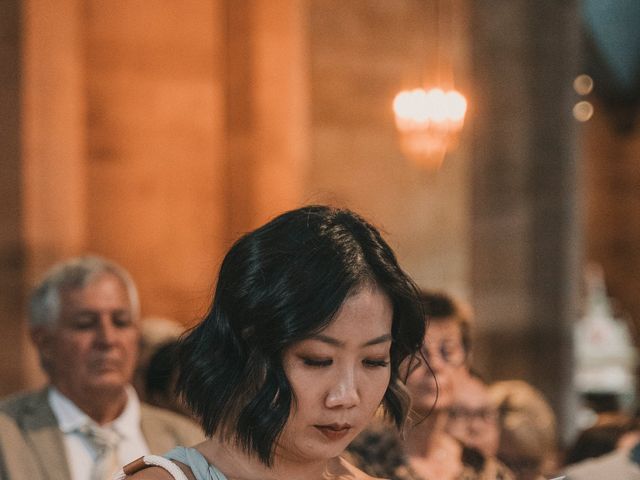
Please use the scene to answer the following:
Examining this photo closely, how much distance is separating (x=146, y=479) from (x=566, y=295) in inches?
328

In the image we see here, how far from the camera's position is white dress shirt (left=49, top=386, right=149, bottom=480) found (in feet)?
12.9

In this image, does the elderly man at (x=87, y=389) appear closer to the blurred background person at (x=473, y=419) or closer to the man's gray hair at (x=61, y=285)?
the man's gray hair at (x=61, y=285)

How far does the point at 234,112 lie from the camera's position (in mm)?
9203

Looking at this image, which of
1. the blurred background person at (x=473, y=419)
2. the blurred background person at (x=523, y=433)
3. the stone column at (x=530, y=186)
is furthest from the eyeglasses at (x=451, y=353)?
the stone column at (x=530, y=186)

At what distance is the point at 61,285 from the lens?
14.0 feet

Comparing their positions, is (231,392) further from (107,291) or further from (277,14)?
(277,14)

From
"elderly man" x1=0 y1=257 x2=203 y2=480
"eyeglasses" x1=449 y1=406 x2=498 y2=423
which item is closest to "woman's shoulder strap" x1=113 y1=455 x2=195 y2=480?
"elderly man" x1=0 y1=257 x2=203 y2=480

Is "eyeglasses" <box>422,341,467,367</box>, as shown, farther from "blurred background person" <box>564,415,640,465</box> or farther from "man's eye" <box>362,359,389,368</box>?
"man's eye" <box>362,359,389,368</box>

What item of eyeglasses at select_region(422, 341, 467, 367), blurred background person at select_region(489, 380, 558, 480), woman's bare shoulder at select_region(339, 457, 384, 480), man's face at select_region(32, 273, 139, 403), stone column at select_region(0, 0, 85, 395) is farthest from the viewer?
stone column at select_region(0, 0, 85, 395)

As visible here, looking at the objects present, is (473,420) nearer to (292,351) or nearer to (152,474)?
(292,351)

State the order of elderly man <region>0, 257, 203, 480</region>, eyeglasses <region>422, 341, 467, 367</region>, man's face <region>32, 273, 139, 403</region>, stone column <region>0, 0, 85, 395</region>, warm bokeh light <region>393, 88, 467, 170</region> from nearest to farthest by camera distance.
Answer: elderly man <region>0, 257, 203, 480</region> → man's face <region>32, 273, 139, 403</region> → eyeglasses <region>422, 341, 467, 367</region> → stone column <region>0, 0, 85, 395</region> → warm bokeh light <region>393, 88, 467, 170</region>

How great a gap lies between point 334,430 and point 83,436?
2287mm

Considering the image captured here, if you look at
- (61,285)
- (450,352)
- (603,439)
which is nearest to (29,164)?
(61,285)

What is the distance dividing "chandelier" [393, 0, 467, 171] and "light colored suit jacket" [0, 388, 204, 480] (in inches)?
268
